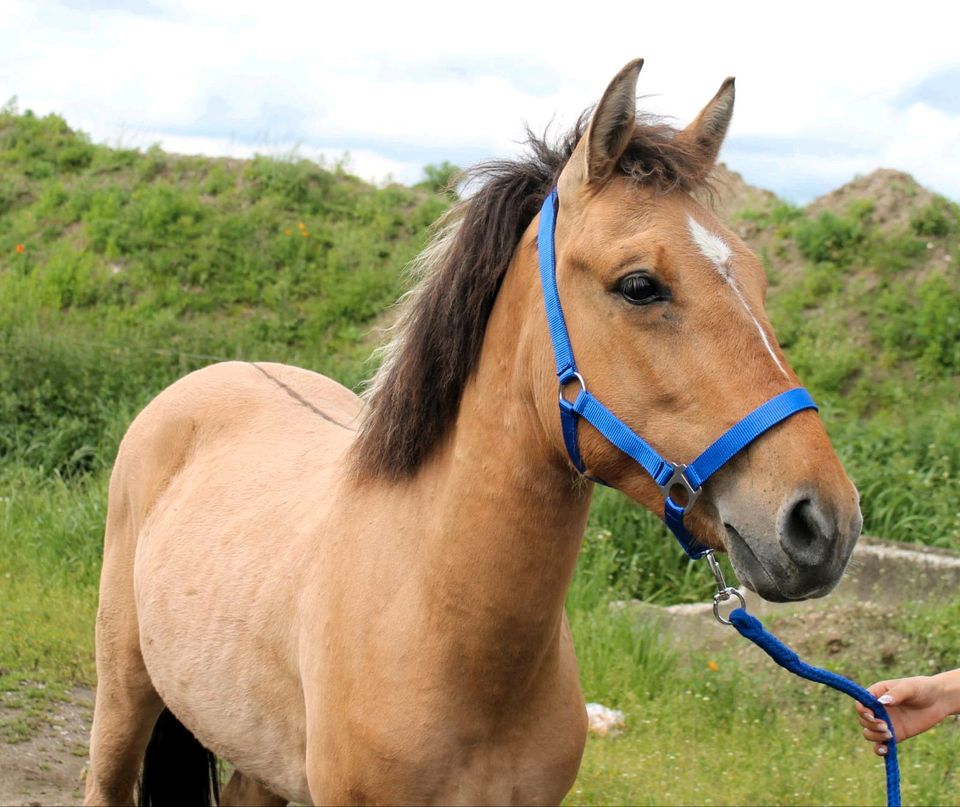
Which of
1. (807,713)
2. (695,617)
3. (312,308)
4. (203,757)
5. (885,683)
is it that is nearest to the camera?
(885,683)

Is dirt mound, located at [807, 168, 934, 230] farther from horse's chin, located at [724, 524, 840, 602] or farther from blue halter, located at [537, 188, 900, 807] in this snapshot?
horse's chin, located at [724, 524, 840, 602]

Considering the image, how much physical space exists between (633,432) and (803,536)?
0.39 m

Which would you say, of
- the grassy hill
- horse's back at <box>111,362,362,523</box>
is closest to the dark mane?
horse's back at <box>111,362,362,523</box>

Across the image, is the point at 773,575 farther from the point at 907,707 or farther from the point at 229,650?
the point at 229,650

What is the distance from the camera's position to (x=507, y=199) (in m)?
2.50

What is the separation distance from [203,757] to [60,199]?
10338mm

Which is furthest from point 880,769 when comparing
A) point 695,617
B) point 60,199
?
point 60,199

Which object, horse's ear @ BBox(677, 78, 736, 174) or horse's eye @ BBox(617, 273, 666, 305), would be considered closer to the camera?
horse's eye @ BBox(617, 273, 666, 305)

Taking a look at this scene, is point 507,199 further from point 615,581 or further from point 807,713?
point 615,581

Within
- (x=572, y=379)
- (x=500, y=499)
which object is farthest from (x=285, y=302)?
(x=572, y=379)

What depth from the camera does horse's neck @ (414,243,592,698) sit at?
233 centimetres

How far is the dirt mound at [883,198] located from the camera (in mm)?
10062

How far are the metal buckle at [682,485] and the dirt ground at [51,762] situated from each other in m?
3.35

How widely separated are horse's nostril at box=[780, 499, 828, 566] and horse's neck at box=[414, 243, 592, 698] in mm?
569
